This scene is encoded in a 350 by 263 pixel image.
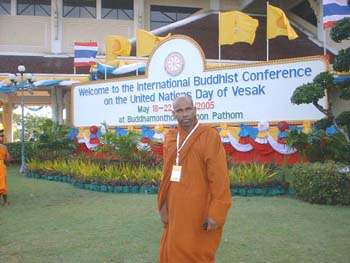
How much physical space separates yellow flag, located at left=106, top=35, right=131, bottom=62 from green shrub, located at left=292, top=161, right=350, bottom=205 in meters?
10.4

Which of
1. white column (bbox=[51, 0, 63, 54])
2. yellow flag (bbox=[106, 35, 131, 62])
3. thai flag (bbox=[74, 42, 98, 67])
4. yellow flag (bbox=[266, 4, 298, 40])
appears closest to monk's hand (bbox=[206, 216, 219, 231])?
yellow flag (bbox=[266, 4, 298, 40])

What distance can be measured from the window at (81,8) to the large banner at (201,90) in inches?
359

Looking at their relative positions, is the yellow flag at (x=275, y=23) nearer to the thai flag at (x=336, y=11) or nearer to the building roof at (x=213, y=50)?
the thai flag at (x=336, y=11)

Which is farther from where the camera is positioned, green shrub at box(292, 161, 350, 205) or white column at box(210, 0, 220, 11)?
white column at box(210, 0, 220, 11)

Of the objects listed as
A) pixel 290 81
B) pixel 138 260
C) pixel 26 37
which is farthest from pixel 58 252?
pixel 26 37

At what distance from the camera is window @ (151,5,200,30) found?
24.3 meters

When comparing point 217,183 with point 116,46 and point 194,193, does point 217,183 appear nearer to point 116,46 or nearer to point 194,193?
Result: point 194,193

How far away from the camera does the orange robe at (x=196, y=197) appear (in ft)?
11.0

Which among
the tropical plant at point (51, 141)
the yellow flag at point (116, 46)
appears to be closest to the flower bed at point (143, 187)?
the tropical plant at point (51, 141)

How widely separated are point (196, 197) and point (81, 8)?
21.5 meters

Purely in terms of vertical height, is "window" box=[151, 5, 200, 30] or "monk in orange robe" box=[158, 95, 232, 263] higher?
"window" box=[151, 5, 200, 30]

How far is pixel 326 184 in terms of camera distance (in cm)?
766

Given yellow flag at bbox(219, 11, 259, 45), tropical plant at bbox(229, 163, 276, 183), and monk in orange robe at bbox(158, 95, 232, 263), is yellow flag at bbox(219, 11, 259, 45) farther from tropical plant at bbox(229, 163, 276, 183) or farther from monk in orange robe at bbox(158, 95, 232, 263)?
monk in orange robe at bbox(158, 95, 232, 263)

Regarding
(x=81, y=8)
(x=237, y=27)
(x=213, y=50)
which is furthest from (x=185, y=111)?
(x=81, y=8)
